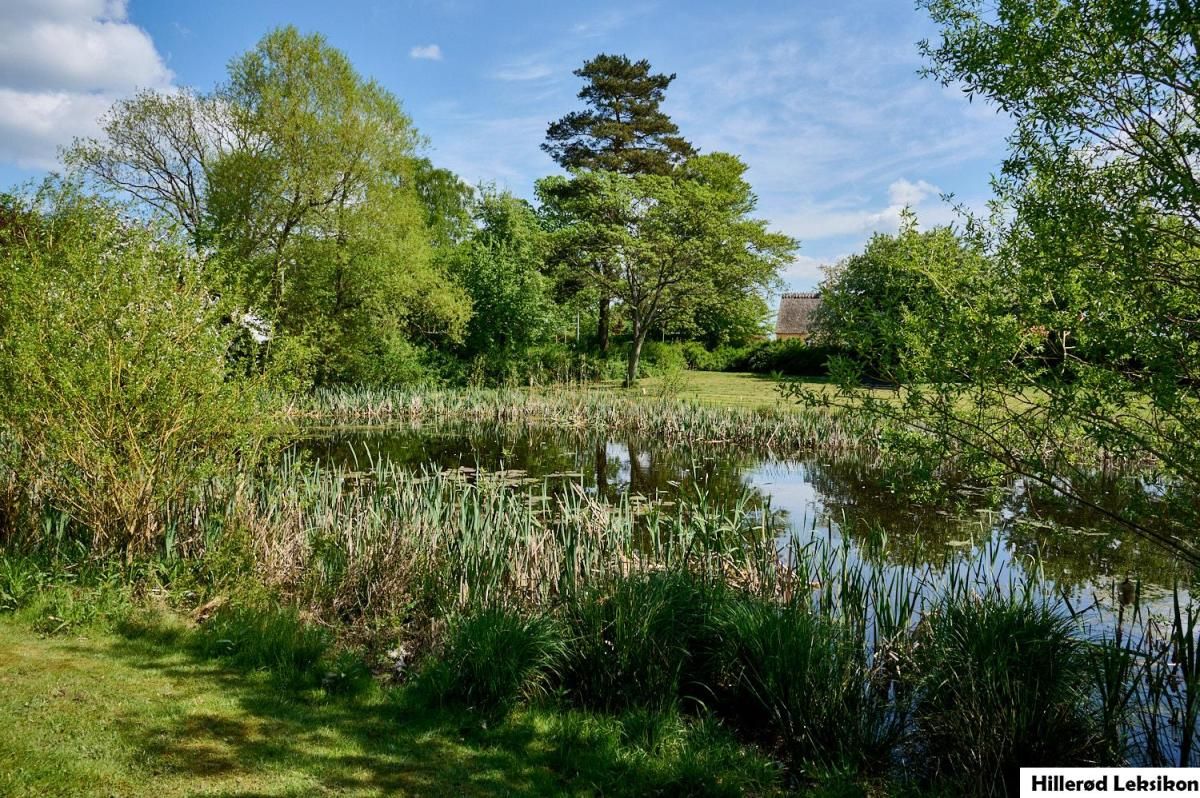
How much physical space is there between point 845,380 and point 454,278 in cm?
2677

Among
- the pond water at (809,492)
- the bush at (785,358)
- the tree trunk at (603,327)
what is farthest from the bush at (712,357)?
the pond water at (809,492)

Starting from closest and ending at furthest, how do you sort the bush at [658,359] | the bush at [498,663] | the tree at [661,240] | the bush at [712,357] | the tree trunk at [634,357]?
the bush at [498,663]
the tree at [661,240]
the tree trunk at [634,357]
the bush at [658,359]
the bush at [712,357]

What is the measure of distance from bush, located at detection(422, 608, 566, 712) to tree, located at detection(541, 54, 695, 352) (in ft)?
110

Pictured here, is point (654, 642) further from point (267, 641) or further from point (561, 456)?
point (561, 456)

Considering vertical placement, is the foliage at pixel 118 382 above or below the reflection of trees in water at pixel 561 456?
above

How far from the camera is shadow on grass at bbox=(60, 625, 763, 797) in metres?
3.75

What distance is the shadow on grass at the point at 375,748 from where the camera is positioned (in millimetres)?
3748

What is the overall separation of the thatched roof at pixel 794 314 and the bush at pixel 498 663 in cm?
5191

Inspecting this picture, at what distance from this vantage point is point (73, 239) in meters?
6.83

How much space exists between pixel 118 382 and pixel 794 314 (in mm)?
54124

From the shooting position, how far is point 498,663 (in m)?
4.58

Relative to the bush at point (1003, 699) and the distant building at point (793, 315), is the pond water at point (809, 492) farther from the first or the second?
the distant building at point (793, 315)

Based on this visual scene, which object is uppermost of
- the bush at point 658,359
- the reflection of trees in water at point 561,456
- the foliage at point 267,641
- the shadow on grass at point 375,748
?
the bush at point 658,359

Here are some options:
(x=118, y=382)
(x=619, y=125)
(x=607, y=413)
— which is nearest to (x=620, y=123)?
(x=619, y=125)
